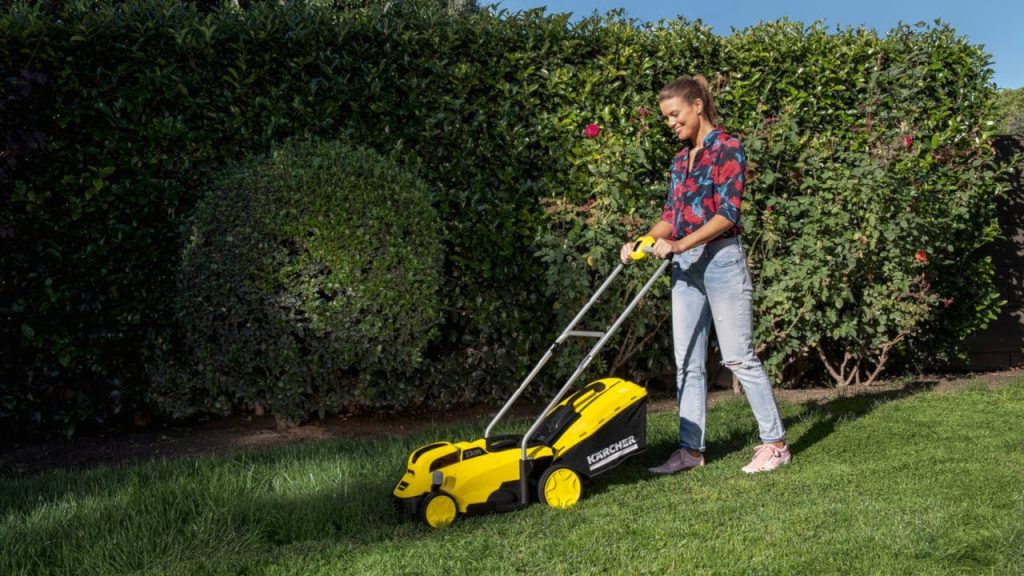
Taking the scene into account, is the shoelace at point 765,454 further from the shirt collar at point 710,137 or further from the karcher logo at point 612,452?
the shirt collar at point 710,137

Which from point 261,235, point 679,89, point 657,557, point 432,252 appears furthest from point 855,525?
point 261,235

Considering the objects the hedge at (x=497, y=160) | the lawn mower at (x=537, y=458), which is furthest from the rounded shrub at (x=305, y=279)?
the lawn mower at (x=537, y=458)

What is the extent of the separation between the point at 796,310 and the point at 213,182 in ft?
13.5

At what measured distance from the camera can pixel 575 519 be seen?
3.99 metres

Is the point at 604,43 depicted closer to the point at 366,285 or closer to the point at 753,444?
the point at 366,285

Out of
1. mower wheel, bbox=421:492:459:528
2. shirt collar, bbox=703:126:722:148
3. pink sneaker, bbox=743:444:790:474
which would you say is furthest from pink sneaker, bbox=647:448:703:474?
shirt collar, bbox=703:126:722:148

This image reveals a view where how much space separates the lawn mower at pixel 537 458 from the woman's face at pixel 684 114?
1.98 feet

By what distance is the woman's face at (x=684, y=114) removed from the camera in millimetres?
4551

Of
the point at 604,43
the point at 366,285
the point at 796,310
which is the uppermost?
the point at 604,43

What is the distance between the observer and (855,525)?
3.79 meters

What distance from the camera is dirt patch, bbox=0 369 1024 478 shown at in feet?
18.8

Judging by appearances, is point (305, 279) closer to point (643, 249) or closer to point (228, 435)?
point (228, 435)

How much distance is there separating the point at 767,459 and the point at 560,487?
3.87 feet

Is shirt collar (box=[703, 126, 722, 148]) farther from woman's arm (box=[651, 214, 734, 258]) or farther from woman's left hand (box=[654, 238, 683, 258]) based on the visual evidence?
woman's left hand (box=[654, 238, 683, 258])
